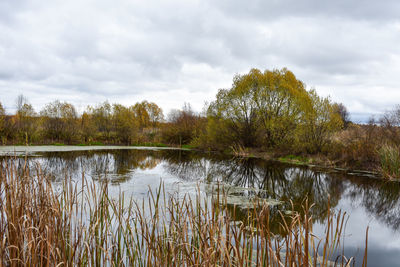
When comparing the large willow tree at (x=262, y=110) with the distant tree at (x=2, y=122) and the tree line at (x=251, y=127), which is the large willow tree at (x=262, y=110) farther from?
the distant tree at (x=2, y=122)

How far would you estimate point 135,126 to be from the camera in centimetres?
2778

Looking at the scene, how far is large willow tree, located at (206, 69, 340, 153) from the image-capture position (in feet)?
61.0

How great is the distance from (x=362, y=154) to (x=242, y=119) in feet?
30.9

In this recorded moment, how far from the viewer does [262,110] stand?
19750 millimetres

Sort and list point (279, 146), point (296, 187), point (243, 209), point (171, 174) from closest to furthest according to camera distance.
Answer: point (243, 209) → point (296, 187) → point (171, 174) → point (279, 146)

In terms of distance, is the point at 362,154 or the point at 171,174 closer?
the point at 171,174

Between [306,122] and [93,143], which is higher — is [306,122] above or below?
above

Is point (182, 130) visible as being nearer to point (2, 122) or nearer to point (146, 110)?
point (2, 122)

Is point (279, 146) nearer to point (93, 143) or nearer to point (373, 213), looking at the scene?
point (373, 213)

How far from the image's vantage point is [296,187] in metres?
9.15

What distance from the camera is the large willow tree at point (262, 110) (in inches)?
732

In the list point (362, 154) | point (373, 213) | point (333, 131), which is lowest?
point (373, 213)

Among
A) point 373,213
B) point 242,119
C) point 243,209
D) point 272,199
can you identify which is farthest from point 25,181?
point 242,119

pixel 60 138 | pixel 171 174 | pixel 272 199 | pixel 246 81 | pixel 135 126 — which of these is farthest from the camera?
pixel 135 126
